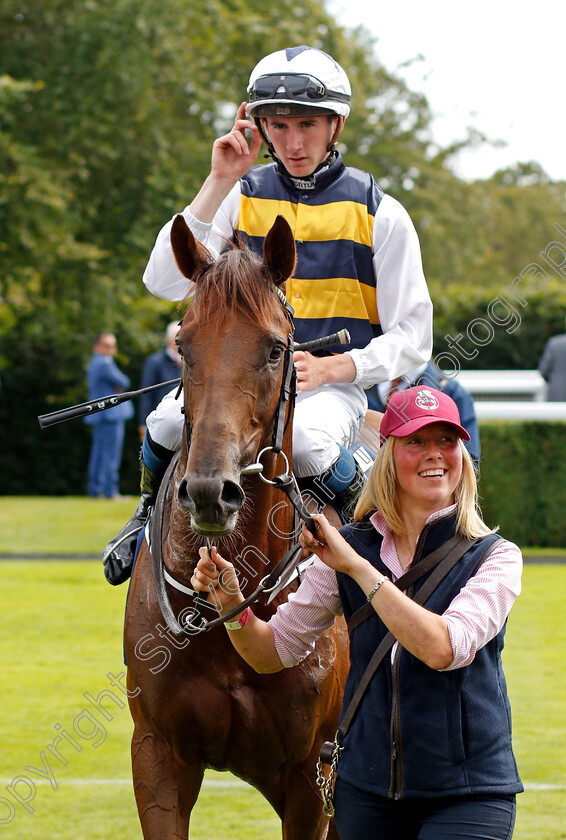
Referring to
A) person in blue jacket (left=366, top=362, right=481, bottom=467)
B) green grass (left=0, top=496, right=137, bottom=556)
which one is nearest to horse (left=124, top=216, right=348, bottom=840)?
person in blue jacket (left=366, top=362, right=481, bottom=467)

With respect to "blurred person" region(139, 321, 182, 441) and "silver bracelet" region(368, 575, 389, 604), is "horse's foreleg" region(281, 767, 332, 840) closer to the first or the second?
"silver bracelet" region(368, 575, 389, 604)

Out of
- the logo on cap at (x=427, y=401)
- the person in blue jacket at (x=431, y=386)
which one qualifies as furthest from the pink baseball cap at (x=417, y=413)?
the person in blue jacket at (x=431, y=386)

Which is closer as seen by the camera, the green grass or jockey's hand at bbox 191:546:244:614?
jockey's hand at bbox 191:546:244:614

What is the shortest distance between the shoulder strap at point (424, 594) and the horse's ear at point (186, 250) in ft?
3.32

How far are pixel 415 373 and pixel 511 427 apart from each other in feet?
23.1

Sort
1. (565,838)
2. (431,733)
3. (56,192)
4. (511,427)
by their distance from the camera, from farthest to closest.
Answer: (56,192) < (511,427) < (565,838) < (431,733)

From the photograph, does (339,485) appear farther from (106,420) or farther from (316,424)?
(106,420)

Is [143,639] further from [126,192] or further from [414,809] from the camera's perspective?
[126,192]

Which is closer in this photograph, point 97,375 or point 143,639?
point 143,639

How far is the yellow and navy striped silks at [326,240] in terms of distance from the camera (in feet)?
11.3

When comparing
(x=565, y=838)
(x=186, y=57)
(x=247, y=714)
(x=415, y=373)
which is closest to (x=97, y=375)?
(x=186, y=57)

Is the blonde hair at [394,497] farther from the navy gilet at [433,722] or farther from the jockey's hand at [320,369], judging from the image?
the jockey's hand at [320,369]

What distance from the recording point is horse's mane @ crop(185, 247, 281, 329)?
9.15 feet

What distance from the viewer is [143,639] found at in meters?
3.23
